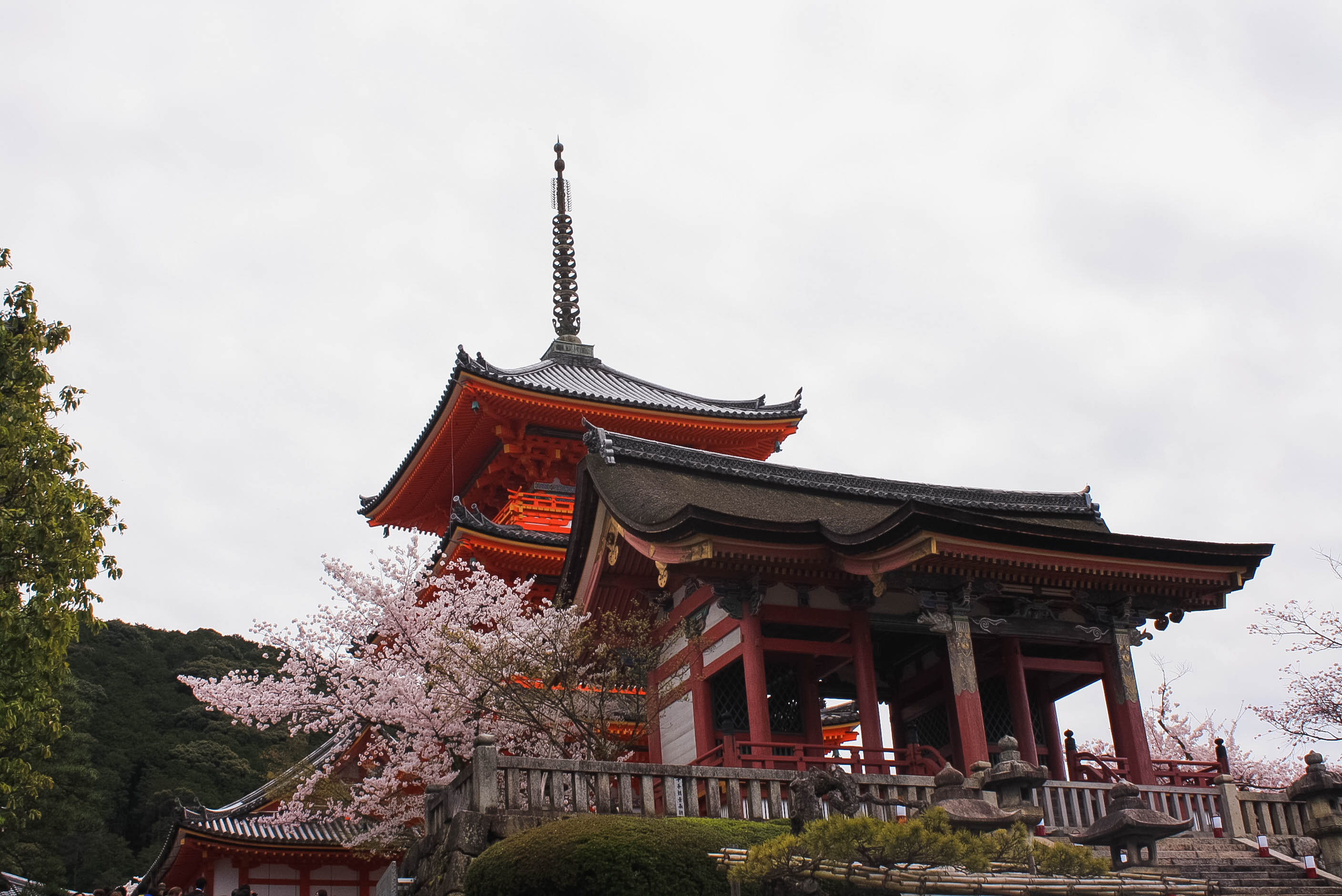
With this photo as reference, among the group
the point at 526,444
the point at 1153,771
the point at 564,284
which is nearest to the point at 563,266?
the point at 564,284

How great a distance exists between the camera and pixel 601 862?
9773 millimetres

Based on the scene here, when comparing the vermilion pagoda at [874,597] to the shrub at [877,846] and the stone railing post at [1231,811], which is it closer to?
the stone railing post at [1231,811]

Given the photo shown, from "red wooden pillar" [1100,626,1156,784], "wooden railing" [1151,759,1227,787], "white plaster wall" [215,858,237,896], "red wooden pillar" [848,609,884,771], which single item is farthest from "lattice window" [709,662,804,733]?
"white plaster wall" [215,858,237,896]

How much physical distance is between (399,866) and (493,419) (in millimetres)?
13425

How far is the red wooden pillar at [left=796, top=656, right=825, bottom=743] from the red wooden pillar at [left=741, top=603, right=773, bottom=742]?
1.23m

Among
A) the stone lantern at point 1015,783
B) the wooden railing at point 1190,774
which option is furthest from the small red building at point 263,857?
the stone lantern at point 1015,783

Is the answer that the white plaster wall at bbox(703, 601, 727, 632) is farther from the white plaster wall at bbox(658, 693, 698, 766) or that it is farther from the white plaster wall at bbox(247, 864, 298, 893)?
the white plaster wall at bbox(247, 864, 298, 893)

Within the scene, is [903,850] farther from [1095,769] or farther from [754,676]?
[1095,769]

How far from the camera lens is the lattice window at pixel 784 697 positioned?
16938 millimetres

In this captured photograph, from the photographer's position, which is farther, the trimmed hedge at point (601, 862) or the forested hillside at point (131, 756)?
the forested hillside at point (131, 756)

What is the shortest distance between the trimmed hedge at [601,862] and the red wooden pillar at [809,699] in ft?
20.6

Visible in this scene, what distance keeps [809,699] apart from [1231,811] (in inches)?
215

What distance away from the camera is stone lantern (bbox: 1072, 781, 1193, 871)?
11039 mm

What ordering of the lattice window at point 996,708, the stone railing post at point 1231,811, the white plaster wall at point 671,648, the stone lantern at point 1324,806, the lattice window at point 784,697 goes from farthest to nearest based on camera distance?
1. the lattice window at point 996,708
2. the white plaster wall at point 671,648
3. the lattice window at point 784,697
4. the stone railing post at point 1231,811
5. the stone lantern at point 1324,806
